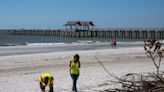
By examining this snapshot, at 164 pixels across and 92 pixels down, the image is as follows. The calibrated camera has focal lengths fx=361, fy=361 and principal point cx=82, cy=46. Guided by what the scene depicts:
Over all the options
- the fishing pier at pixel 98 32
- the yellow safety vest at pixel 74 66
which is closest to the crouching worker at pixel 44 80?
the yellow safety vest at pixel 74 66

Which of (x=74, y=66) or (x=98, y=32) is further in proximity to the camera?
(x=98, y=32)

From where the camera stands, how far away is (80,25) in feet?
291

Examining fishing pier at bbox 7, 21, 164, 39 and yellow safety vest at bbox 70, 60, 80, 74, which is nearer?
yellow safety vest at bbox 70, 60, 80, 74

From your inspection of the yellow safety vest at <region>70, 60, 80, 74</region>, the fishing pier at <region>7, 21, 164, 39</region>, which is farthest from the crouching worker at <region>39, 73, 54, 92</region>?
the fishing pier at <region>7, 21, 164, 39</region>

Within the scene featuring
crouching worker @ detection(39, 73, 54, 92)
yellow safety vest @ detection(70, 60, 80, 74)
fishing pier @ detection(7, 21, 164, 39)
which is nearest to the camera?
crouching worker @ detection(39, 73, 54, 92)

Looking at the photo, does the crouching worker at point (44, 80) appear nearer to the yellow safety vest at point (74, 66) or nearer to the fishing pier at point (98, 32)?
the yellow safety vest at point (74, 66)

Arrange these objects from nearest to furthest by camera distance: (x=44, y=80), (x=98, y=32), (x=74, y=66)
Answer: (x=44, y=80) → (x=74, y=66) → (x=98, y=32)

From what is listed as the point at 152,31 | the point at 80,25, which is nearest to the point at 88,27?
the point at 80,25

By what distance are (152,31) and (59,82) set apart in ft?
194

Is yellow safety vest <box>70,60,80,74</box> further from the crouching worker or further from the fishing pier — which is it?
the fishing pier

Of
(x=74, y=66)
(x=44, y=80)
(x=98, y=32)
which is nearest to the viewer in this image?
(x=44, y=80)

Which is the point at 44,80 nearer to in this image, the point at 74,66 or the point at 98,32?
the point at 74,66

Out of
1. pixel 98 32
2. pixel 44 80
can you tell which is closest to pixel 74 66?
pixel 44 80

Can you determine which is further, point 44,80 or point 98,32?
point 98,32
